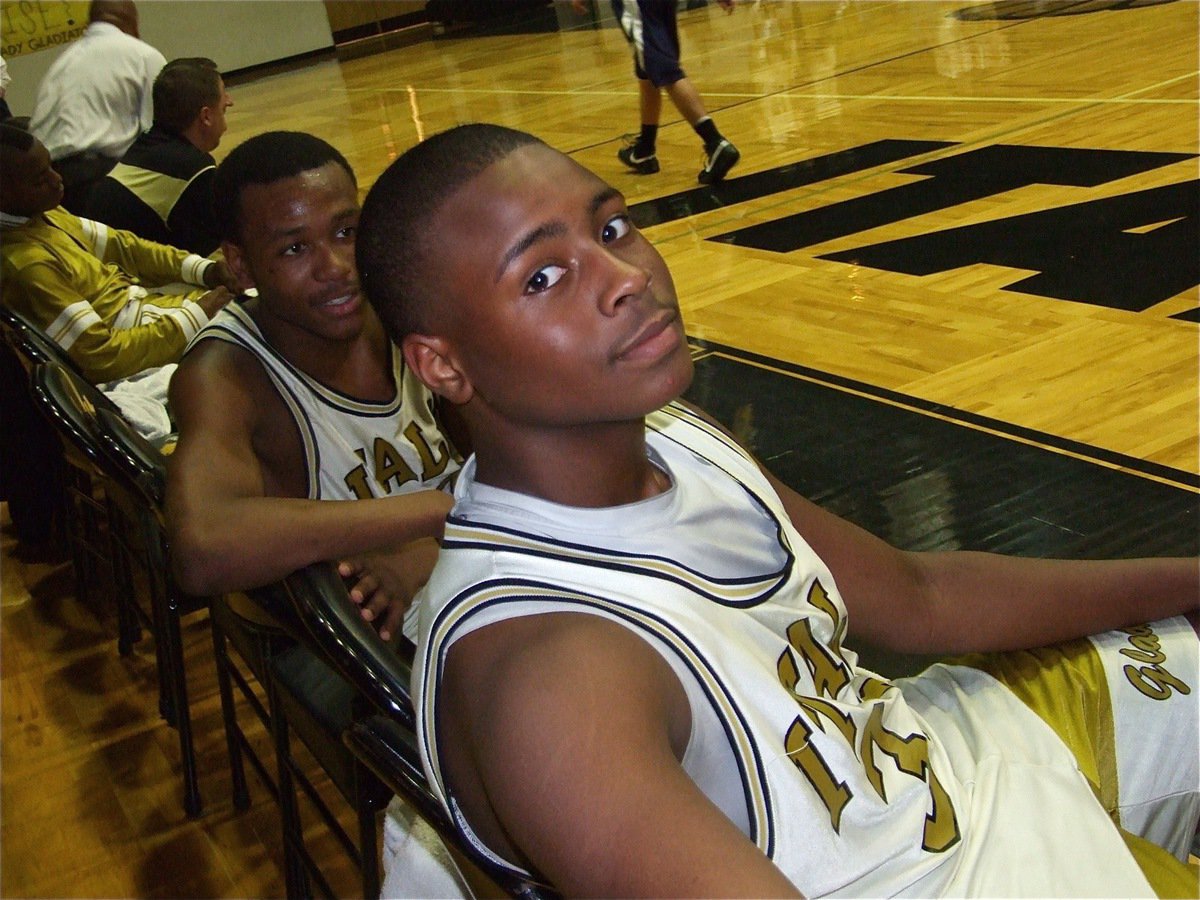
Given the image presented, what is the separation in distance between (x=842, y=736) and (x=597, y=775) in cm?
30

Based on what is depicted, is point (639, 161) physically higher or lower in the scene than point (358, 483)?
lower

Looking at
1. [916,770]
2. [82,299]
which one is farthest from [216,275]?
[916,770]

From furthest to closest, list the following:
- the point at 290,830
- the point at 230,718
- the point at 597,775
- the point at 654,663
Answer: the point at 230,718 < the point at 290,830 < the point at 654,663 < the point at 597,775

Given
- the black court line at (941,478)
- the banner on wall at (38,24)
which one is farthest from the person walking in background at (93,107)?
the banner on wall at (38,24)

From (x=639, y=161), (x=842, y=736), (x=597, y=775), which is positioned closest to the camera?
(x=597, y=775)

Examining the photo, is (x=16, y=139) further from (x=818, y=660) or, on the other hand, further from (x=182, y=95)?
(x=818, y=660)

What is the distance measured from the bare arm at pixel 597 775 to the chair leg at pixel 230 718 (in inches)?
55.9

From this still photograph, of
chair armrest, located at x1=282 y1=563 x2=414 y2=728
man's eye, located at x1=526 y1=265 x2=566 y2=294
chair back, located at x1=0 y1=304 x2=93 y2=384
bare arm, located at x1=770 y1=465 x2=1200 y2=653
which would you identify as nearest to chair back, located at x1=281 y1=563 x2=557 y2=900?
chair armrest, located at x1=282 y1=563 x2=414 y2=728

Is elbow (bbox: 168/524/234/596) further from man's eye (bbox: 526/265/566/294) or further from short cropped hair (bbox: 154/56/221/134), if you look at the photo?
short cropped hair (bbox: 154/56/221/134)

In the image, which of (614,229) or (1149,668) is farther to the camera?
(1149,668)

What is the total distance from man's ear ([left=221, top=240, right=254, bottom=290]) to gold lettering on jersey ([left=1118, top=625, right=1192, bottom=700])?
4.67 feet

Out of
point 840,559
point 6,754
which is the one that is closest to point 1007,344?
point 840,559

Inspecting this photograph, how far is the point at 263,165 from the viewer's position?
2111 millimetres

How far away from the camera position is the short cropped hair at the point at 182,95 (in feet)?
13.4
